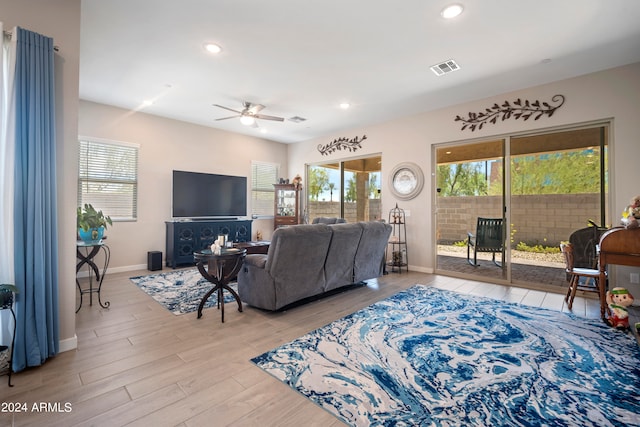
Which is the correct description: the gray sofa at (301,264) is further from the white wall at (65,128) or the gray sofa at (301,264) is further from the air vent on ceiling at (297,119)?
the air vent on ceiling at (297,119)

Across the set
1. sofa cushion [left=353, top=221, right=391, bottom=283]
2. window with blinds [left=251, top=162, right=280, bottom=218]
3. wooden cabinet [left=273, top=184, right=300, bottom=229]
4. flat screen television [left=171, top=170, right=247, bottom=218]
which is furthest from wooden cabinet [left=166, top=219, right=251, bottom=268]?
sofa cushion [left=353, top=221, right=391, bottom=283]

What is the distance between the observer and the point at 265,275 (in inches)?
122

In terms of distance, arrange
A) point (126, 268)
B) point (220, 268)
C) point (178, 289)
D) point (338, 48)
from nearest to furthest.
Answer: point (220, 268)
point (338, 48)
point (178, 289)
point (126, 268)

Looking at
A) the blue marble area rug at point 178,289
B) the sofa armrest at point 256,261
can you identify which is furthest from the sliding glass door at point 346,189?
the sofa armrest at point 256,261

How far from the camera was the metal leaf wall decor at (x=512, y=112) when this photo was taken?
4129 millimetres

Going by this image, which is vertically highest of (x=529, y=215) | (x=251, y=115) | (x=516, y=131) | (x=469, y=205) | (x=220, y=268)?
(x=251, y=115)

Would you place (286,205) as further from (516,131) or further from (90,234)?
(516,131)

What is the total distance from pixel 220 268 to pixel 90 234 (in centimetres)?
152

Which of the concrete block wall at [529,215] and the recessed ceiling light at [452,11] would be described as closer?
the recessed ceiling light at [452,11]

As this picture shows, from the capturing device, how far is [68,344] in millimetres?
2328

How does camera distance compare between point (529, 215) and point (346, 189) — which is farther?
point (346, 189)

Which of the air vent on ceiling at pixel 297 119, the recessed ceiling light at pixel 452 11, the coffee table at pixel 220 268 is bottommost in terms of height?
the coffee table at pixel 220 268

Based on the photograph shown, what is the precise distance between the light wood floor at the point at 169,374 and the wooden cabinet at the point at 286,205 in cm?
396

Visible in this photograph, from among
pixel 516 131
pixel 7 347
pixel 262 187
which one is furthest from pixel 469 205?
pixel 7 347
